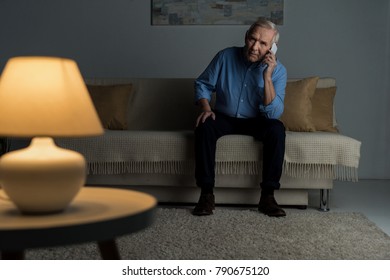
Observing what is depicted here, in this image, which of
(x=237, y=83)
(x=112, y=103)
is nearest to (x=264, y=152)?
(x=237, y=83)

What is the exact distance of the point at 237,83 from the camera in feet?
10.6

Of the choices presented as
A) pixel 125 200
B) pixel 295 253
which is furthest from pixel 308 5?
pixel 125 200

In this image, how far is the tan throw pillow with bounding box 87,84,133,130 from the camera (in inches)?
139

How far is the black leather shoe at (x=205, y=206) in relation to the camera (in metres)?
2.88

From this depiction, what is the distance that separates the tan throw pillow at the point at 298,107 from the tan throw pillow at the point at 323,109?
0.06 m

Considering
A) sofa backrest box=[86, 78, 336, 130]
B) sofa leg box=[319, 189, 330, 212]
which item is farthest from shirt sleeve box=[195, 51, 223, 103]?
sofa leg box=[319, 189, 330, 212]

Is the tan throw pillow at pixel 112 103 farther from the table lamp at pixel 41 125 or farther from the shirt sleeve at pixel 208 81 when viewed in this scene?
the table lamp at pixel 41 125

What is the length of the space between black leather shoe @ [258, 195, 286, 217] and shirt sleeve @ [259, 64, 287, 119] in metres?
0.44

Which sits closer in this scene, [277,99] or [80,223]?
[80,223]

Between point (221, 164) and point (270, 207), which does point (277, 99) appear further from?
point (270, 207)

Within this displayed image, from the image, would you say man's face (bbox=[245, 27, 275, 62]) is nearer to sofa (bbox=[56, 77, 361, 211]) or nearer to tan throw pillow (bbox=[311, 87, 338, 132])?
sofa (bbox=[56, 77, 361, 211])

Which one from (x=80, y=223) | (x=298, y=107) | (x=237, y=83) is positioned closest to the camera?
(x=80, y=223)

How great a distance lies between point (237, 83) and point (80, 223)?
215 centimetres

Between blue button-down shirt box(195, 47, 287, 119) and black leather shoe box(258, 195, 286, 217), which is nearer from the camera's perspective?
black leather shoe box(258, 195, 286, 217)
